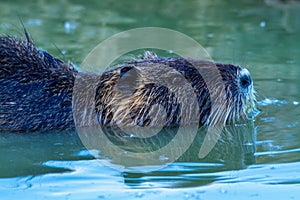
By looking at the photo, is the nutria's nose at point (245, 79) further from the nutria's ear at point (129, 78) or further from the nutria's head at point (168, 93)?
the nutria's ear at point (129, 78)

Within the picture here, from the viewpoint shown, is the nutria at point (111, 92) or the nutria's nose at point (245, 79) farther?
the nutria's nose at point (245, 79)

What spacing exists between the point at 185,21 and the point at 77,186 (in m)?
5.44

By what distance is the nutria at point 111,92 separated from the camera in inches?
186

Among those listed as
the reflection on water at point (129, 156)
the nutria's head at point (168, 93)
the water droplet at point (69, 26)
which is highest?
the water droplet at point (69, 26)

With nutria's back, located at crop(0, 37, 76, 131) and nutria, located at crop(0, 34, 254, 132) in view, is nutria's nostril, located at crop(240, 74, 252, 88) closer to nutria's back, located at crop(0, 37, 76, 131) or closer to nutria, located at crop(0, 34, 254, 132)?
nutria, located at crop(0, 34, 254, 132)

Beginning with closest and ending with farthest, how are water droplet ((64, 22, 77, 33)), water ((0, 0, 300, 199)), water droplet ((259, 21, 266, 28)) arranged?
water ((0, 0, 300, 199))
water droplet ((64, 22, 77, 33))
water droplet ((259, 21, 266, 28))

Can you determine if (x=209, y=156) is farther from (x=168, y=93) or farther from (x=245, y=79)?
(x=245, y=79)

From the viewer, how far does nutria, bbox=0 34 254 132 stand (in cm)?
472

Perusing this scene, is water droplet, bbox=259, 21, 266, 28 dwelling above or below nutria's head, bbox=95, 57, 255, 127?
above

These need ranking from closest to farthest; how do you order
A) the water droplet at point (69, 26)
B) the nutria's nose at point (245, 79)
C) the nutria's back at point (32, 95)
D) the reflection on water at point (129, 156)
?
1. the reflection on water at point (129, 156)
2. the nutria's back at point (32, 95)
3. the nutria's nose at point (245, 79)
4. the water droplet at point (69, 26)

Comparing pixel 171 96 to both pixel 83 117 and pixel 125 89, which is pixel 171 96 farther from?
pixel 83 117

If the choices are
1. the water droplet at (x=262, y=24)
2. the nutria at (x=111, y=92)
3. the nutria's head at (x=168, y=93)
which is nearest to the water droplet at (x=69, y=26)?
the water droplet at (x=262, y=24)

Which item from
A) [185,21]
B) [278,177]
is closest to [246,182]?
[278,177]

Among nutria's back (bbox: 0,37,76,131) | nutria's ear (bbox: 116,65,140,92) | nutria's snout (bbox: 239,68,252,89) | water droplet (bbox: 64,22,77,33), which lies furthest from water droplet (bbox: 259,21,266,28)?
nutria's back (bbox: 0,37,76,131)
